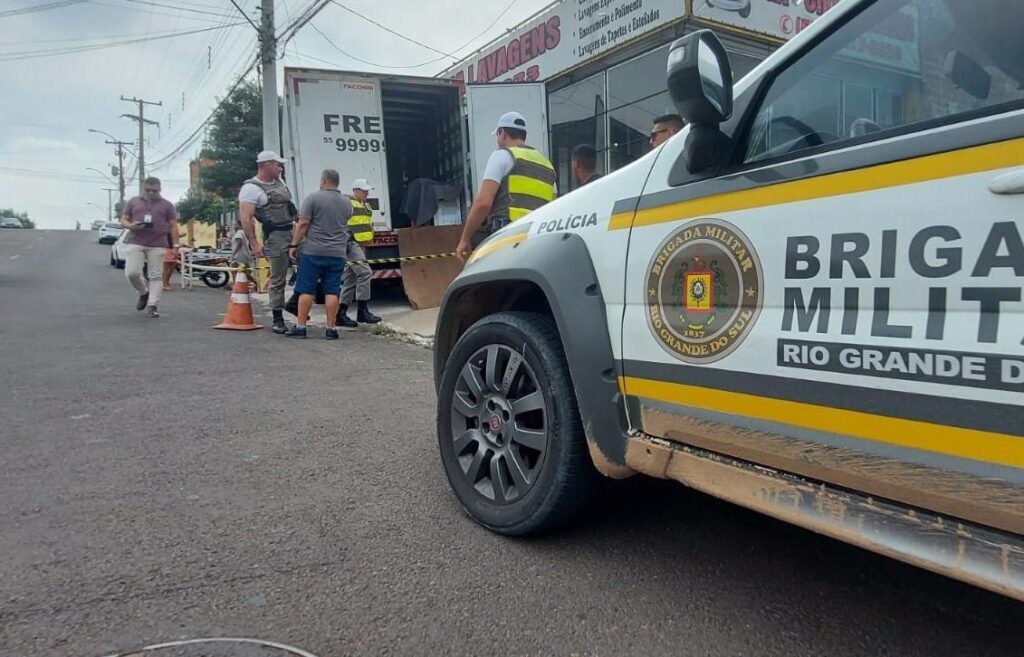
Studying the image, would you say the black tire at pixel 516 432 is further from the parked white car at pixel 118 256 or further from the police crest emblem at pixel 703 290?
the parked white car at pixel 118 256

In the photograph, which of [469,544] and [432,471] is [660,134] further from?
[469,544]

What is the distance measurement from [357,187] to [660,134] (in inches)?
197

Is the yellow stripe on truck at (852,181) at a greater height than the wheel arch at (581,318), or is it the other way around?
the yellow stripe on truck at (852,181)

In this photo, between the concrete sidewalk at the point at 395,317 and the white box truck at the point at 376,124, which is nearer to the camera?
the concrete sidewalk at the point at 395,317

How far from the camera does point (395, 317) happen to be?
9461 millimetres

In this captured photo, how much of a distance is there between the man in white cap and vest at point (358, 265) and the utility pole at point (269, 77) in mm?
7251

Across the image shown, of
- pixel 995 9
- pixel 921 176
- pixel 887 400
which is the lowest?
pixel 887 400

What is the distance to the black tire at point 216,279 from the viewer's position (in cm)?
1587

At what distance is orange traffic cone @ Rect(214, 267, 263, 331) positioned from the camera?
8.06m

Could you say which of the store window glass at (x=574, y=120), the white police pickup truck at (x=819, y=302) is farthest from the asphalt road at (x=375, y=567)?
the store window glass at (x=574, y=120)

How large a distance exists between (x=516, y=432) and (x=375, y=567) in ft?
2.16

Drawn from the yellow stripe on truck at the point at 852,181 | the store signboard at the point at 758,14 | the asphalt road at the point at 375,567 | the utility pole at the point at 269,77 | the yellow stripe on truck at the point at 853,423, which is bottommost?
the asphalt road at the point at 375,567

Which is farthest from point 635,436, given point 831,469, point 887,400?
point 887,400

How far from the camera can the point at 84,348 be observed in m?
6.57
